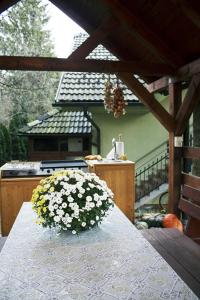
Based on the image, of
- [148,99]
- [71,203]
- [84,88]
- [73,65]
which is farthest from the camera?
[84,88]

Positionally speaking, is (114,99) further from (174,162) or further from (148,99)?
(174,162)

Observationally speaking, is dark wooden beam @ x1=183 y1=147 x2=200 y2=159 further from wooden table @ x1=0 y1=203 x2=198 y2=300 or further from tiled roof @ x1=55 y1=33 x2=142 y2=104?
tiled roof @ x1=55 y1=33 x2=142 y2=104

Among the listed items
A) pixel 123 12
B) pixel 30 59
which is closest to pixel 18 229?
pixel 30 59

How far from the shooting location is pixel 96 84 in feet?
19.8

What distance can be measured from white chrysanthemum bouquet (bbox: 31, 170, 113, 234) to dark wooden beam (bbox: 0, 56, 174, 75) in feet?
5.37

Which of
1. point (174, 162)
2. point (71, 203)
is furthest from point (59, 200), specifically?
point (174, 162)

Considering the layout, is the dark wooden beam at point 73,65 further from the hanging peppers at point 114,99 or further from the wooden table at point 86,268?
the wooden table at point 86,268

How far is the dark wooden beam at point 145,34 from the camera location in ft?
10.3

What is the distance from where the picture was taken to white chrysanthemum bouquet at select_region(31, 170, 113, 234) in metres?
1.72

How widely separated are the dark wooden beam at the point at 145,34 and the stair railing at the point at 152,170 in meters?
3.30

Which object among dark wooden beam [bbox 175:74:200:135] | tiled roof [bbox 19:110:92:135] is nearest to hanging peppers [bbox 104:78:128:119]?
dark wooden beam [bbox 175:74:200:135]

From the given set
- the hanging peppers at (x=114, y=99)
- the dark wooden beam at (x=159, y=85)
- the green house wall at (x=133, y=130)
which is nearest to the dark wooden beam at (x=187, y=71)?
the dark wooden beam at (x=159, y=85)

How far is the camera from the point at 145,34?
331 cm

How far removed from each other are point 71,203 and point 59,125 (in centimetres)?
558
